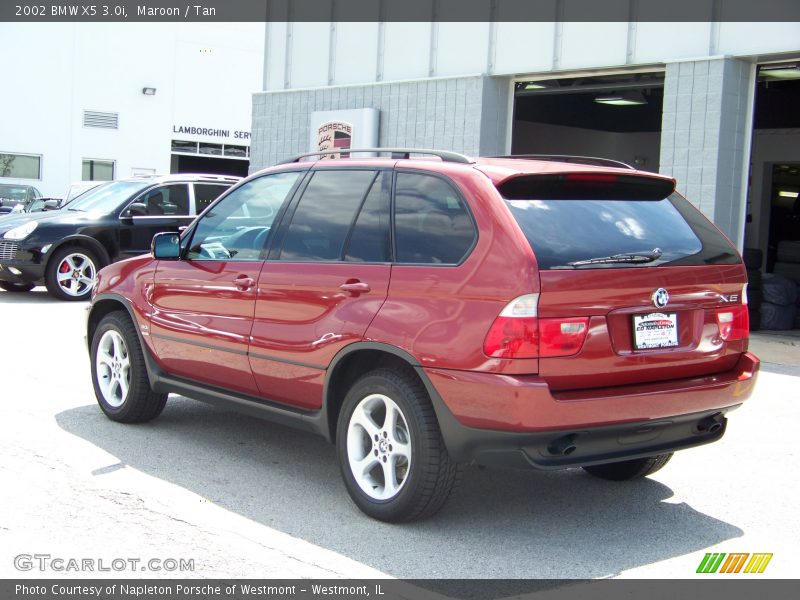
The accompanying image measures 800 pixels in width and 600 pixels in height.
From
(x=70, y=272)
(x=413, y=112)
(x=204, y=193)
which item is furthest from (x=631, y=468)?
(x=413, y=112)

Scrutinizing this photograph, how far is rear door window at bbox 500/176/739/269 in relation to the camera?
14.6 ft

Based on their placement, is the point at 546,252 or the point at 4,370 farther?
the point at 4,370

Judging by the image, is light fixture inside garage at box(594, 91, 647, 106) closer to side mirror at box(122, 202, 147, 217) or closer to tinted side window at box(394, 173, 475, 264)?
side mirror at box(122, 202, 147, 217)

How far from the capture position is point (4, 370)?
27.8 feet

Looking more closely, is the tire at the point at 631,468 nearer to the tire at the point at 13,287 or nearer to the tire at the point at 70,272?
the tire at the point at 70,272

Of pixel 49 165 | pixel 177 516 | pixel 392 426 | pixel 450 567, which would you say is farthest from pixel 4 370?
pixel 49 165

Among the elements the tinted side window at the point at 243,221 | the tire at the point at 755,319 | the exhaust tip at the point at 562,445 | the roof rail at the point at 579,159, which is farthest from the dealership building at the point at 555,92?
the exhaust tip at the point at 562,445

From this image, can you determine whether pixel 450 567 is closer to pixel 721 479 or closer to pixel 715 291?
pixel 715 291

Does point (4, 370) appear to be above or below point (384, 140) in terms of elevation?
below

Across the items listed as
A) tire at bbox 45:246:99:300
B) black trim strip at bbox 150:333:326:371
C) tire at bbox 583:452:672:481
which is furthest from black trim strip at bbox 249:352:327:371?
tire at bbox 45:246:99:300

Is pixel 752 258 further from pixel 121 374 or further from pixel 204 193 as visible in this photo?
pixel 121 374

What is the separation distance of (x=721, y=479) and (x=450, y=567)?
2.33m

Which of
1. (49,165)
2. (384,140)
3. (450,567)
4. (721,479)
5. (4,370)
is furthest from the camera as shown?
(49,165)

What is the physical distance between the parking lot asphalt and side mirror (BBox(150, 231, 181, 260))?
119cm
